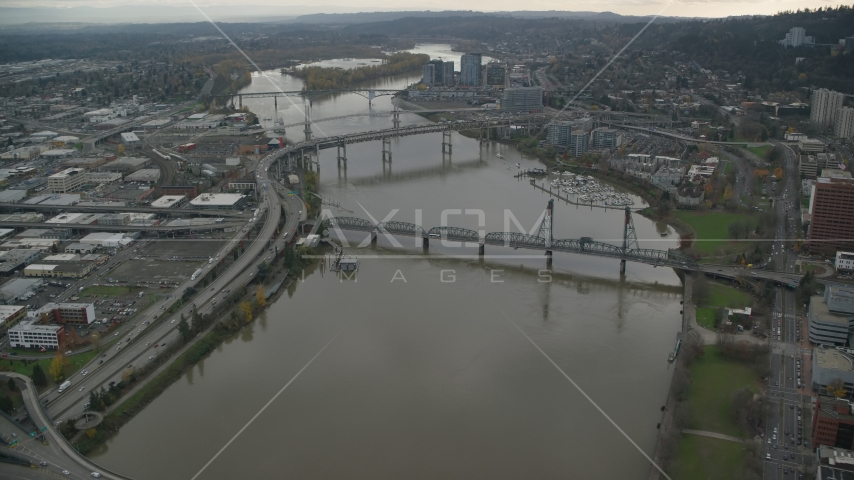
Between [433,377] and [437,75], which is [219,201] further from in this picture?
[437,75]

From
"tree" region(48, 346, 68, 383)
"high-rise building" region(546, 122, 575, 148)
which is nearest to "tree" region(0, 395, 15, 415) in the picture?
"tree" region(48, 346, 68, 383)

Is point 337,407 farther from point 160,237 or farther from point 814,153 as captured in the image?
point 814,153

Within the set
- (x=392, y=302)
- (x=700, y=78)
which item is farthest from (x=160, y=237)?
(x=700, y=78)

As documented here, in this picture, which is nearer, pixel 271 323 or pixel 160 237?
pixel 271 323

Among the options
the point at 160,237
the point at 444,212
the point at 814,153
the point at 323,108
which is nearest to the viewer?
the point at 160,237

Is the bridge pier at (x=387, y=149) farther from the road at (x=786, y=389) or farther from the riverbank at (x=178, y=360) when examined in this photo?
the road at (x=786, y=389)

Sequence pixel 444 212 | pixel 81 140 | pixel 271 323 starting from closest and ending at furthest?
pixel 271 323 < pixel 444 212 < pixel 81 140

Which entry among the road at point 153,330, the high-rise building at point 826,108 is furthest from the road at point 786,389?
the high-rise building at point 826,108
